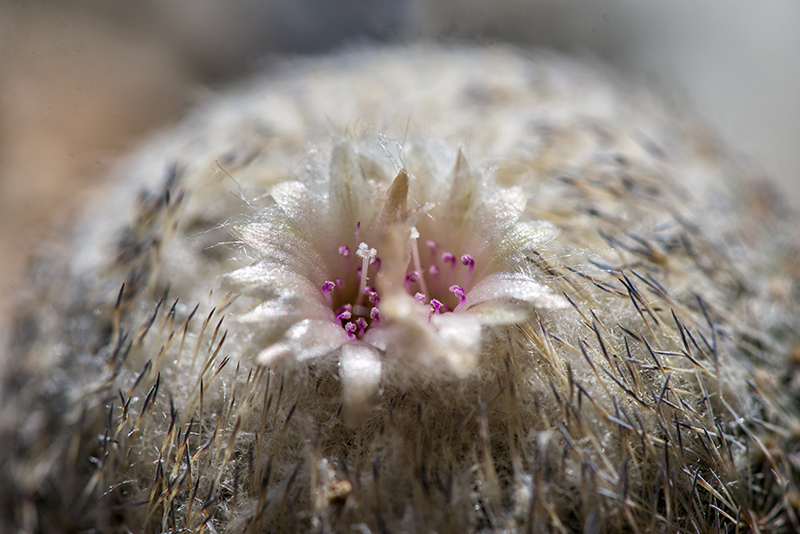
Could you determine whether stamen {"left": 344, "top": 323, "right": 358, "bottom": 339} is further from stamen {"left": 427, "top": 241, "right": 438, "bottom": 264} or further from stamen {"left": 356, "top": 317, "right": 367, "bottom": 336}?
stamen {"left": 427, "top": 241, "right": 438, "bottom": 264}

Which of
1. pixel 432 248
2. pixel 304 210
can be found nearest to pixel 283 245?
pixel 304 210

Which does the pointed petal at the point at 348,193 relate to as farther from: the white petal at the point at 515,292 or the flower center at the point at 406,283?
the white petal at the point at 515,292

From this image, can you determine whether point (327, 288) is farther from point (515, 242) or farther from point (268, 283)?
point (515, 242)

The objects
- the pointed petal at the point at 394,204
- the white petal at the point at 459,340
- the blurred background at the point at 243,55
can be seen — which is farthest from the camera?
the blurred background at the point at 243,55

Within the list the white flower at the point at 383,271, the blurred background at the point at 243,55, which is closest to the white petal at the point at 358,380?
the white flower at the point at 383,271

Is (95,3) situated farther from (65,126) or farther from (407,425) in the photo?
(407,425)

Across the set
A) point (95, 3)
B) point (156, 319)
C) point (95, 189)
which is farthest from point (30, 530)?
point (95, 3)
